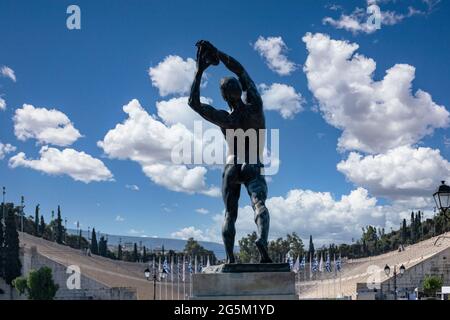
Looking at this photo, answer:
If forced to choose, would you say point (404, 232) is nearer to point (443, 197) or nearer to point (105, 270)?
point (105, 270)

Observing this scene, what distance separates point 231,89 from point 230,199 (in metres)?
1.64

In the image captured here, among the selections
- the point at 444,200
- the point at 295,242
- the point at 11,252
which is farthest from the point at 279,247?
the point at 444,200

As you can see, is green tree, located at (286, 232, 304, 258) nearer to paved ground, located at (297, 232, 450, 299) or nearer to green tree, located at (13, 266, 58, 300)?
paved ground, located at (297, 232, 450, 299)

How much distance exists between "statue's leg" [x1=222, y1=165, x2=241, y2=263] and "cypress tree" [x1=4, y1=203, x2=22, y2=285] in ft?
173

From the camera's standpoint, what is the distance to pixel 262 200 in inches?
360

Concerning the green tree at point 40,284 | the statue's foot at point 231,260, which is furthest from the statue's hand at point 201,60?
the green tree at point 40,284

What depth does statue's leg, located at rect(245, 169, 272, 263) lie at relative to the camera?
8.93 meters

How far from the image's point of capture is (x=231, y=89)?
9.46m

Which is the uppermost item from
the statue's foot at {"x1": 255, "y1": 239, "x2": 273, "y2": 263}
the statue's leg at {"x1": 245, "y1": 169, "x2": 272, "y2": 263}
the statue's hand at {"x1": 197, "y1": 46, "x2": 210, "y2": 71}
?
the statue's hand at {"x1": 197, "y1": 46, "x2": 210, "y2": 71}

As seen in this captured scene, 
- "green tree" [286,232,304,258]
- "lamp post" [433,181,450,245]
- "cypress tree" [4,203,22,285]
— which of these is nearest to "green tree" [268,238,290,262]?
"green tree" [286,232,304,258]

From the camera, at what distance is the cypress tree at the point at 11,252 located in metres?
58.2

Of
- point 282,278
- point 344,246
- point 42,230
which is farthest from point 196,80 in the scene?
point 344,246
